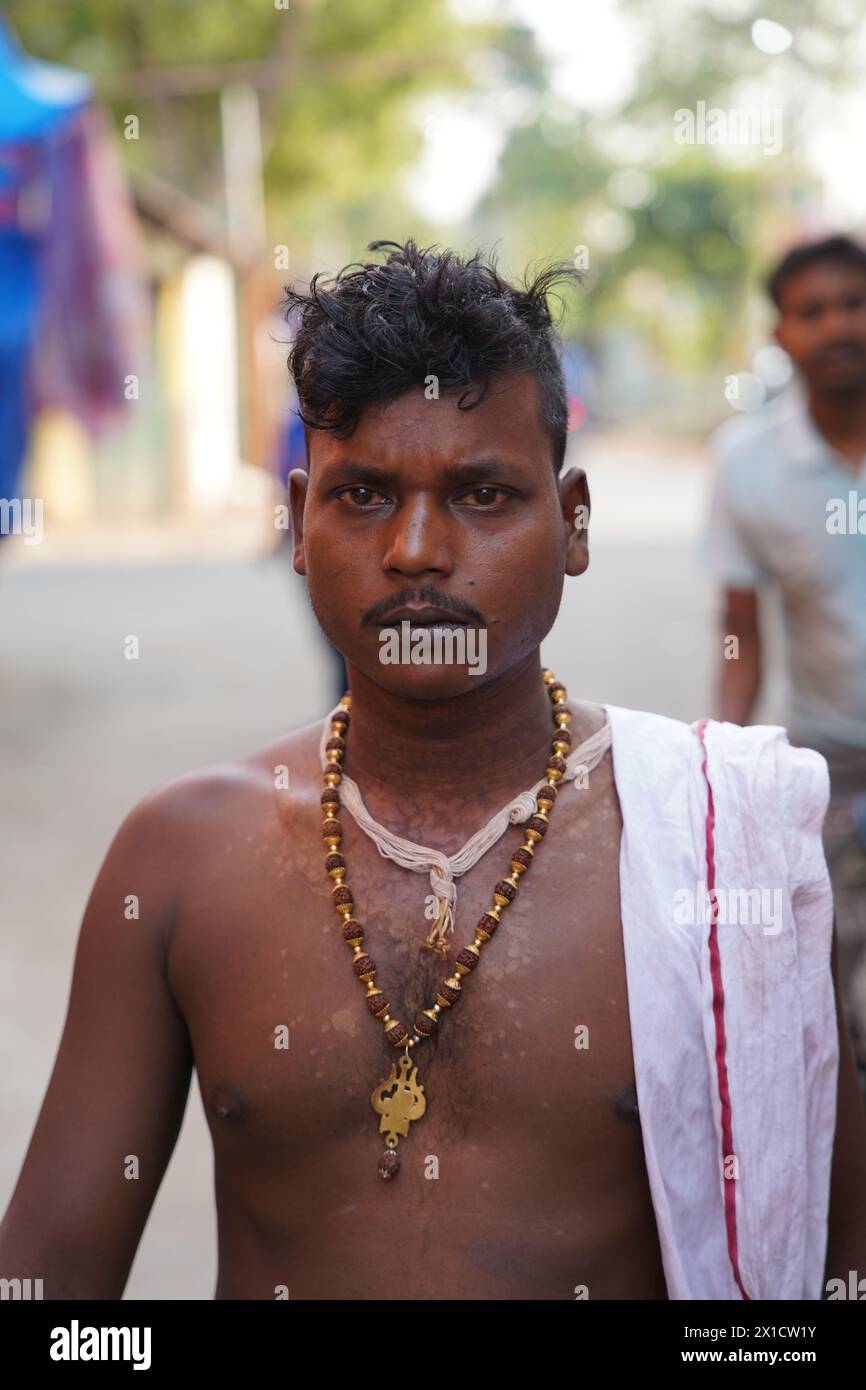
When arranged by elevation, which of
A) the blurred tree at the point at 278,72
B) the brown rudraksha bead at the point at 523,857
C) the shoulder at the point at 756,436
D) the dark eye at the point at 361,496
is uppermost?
the blurred tree at the point at 278,72

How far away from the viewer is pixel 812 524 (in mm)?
3672

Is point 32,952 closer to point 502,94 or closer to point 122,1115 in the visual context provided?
point 122,1115

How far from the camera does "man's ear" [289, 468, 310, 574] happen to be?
6.45 ft

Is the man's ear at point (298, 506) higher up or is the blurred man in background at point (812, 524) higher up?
the blurred man in background at point (812, 524)

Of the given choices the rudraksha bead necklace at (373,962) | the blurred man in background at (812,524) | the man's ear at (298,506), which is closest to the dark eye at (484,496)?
the man's ear at (298,506)

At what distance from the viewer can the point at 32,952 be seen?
5379 millimetres

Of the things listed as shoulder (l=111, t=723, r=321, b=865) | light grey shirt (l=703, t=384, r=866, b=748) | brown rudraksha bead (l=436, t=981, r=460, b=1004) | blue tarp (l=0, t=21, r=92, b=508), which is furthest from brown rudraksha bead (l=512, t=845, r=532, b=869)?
blue tarp (l=0, t=21, r=92, b=508)

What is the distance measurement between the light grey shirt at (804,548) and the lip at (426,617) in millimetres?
2046

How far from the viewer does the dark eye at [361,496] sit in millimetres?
1821

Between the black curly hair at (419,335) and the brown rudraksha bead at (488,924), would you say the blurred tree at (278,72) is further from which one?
the brown rudraksha bead at (488,924)

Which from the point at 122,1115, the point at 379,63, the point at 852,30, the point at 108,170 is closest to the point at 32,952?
the point at 122,1115

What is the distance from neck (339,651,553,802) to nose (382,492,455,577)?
0.65 ft

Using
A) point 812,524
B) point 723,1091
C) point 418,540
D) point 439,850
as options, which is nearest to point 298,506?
point 418,540

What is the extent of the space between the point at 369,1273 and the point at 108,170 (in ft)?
24.8
